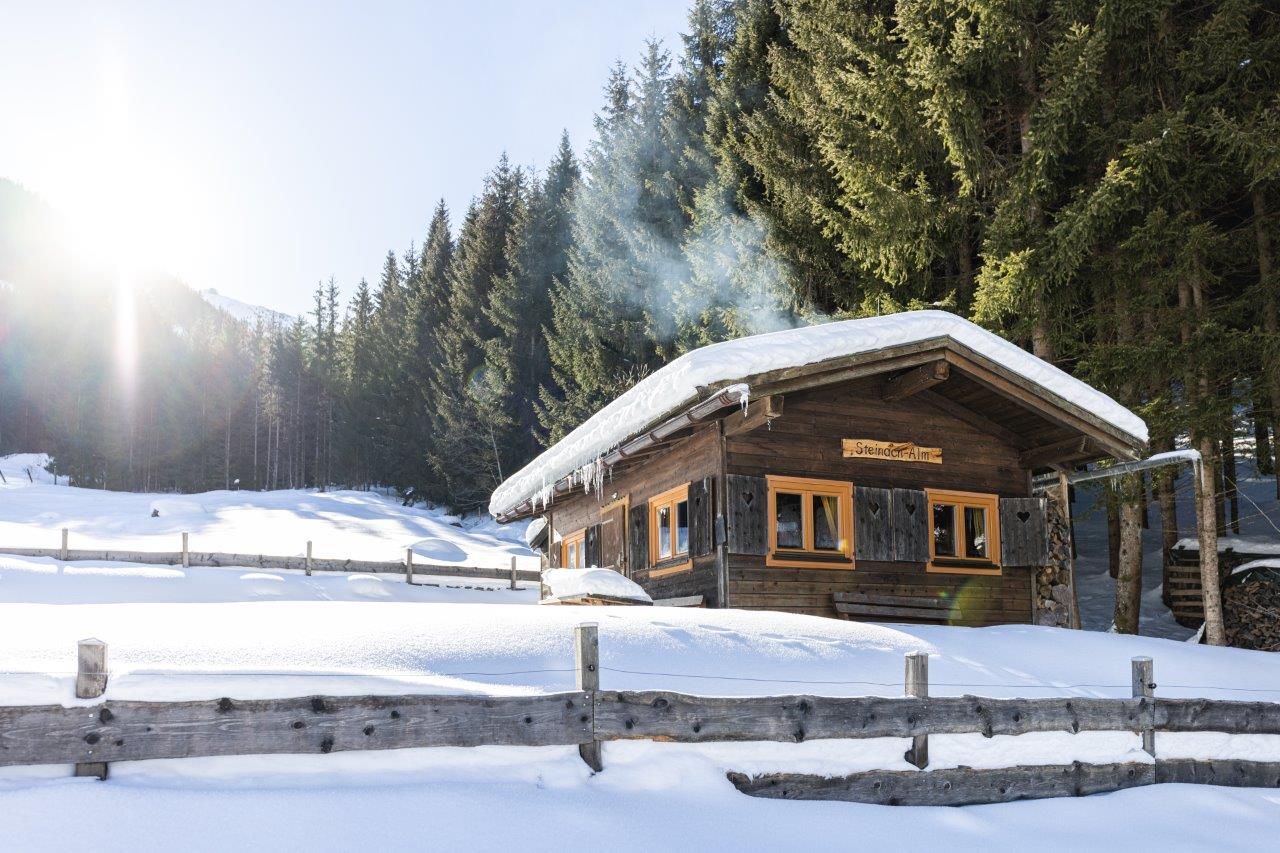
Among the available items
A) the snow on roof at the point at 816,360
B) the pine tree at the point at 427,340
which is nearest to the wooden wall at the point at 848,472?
the snow on roof at the point at 816,360

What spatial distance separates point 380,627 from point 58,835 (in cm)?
414

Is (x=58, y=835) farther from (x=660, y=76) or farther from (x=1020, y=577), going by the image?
(x=660, y=76)

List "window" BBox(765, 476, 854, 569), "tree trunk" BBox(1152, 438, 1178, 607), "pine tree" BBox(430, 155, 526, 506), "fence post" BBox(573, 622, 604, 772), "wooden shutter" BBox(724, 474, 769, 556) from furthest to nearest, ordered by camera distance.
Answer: "pine tree" BBox(430, 155, 526, 506)
"tree trunk" BBox(1152, 438, 1178, 607)
"window" BBox(765, 476, 854, 569)
"wooden shutter" BBox(724, 474, 769, 556)
"fence post" BBox(573, 622, 604, 772)

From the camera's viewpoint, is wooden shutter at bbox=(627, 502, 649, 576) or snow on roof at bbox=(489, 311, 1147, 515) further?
wooden shutter at bbox=(627, 502, 649, 576)

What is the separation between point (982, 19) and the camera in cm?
1722

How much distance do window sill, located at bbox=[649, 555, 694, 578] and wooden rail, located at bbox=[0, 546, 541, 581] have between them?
456 inches

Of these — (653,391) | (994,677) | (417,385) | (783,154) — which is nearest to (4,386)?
(417,385)

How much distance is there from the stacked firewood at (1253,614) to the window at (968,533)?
579 centimetres

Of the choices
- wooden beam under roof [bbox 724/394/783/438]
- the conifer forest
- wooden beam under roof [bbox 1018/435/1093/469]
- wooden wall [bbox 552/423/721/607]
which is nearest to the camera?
wooden beam under roof [bbox 724/394/783/438]

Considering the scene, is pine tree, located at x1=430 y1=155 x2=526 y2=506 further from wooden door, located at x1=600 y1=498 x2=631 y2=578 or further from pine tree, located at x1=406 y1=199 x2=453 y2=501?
wooden door, located at x1=600 y1=498 x2=631 y2=578

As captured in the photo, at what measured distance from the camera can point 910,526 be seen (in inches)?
565

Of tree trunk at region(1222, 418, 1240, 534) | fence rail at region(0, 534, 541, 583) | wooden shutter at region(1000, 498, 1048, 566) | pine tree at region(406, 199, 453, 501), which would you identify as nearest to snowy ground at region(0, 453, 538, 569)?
pine tree at region(406, 199, 453, 501)

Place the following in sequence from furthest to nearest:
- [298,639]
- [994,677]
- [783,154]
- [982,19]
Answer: [783,154], [982,19], [994,677], [298,639]

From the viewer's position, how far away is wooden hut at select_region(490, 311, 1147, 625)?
42.8 ft
